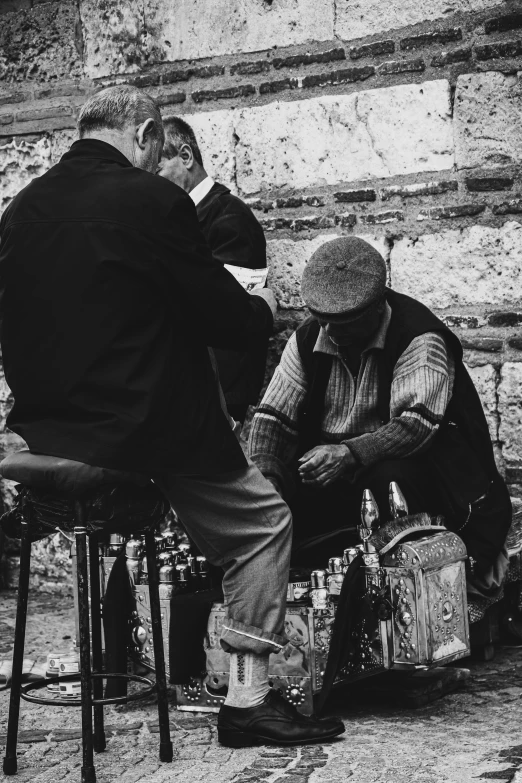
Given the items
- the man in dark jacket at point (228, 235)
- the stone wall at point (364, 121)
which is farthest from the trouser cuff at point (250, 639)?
the stone wall at point (364, 121)

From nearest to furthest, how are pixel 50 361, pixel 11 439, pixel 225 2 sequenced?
pixel 50 361 < pixel 225 2 < pixel 11 439

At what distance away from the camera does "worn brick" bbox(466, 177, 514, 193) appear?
5.00 meters

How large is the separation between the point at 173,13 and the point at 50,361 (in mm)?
3045

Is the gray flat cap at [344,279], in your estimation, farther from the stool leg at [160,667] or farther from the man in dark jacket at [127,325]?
the stool leg at [160,667]

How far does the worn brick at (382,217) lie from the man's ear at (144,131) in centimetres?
192

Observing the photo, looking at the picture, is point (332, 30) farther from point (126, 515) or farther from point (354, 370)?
point (126, 515)

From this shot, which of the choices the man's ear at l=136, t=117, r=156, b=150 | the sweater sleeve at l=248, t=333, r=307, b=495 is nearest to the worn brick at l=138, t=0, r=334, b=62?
the sweater sleeve at l=248, t=333, r=307, b=495

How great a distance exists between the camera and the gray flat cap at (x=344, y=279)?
4.30 meters

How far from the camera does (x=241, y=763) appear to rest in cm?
346

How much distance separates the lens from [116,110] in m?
3.46

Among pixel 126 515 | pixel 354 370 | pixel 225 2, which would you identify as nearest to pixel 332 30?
pixel 225 2

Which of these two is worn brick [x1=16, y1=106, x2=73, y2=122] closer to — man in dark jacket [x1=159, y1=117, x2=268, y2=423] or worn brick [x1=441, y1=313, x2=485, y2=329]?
man in dark jacket [x1=159, y1=117, x2=268, y2=423]

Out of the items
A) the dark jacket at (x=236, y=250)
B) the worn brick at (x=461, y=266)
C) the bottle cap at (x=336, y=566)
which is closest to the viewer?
the bottle cap at (x=336, y=566)

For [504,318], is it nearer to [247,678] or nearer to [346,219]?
[346,219]
